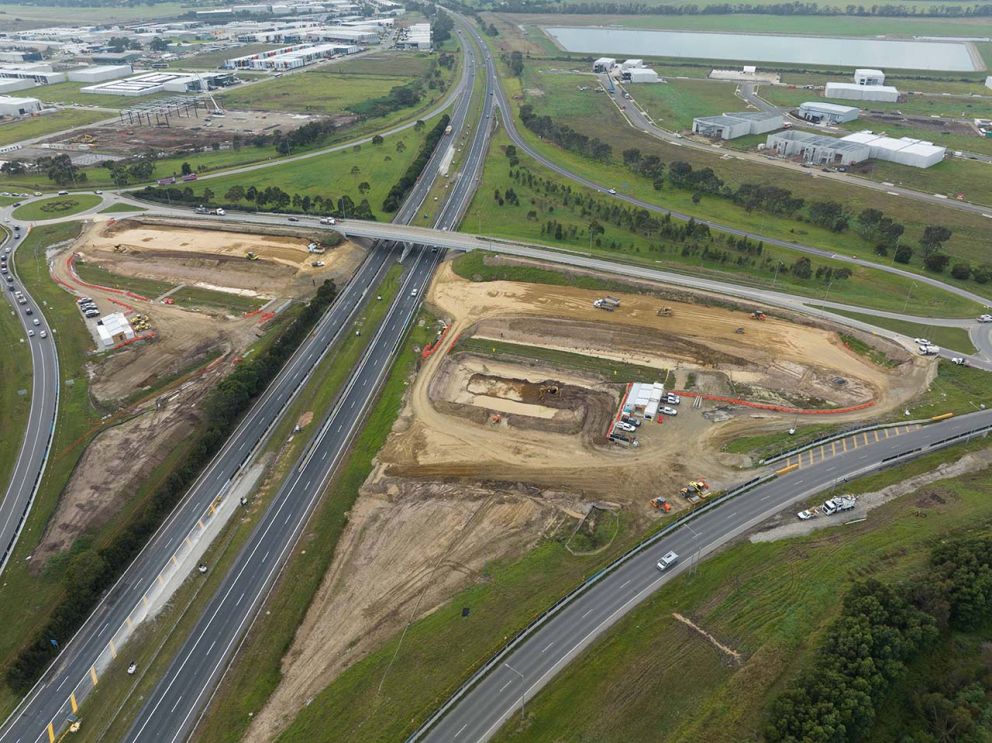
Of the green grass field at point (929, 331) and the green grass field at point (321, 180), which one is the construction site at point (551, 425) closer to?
the green grass field at point (929, 331)

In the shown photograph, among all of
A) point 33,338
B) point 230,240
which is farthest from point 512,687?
point 230,240

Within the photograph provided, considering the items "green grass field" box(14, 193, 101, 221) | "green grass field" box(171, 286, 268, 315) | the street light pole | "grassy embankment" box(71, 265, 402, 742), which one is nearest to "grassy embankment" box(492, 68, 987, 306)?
"green grass field" box(171, 286, 268, 315)

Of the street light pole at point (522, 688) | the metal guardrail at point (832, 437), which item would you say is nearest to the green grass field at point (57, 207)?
the street light pole at point (522, 688)

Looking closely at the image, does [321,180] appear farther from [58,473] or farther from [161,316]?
[58,473]

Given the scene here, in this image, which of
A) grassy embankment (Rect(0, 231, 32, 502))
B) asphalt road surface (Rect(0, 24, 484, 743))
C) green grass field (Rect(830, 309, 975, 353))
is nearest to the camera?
asphalt road surface (Rect(0, 24, 484, 743))

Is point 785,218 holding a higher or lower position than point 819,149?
lower

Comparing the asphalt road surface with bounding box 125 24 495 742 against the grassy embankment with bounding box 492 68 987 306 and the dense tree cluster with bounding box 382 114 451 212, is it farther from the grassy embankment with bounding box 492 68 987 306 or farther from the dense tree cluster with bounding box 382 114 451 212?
the grassy embankment with bounding box 492 68 987 306

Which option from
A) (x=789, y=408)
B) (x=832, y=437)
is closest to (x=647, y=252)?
(x=789, y=408)
